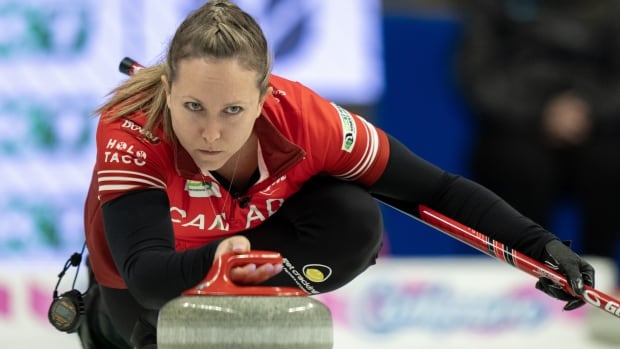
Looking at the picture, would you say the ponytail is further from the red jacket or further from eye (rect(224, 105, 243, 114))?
eye (rect(224, 105, 243, 114))

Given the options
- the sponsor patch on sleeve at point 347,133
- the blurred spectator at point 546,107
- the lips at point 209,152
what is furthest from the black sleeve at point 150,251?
the blurred spectator at point 546,107

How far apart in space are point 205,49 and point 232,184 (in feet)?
1.38

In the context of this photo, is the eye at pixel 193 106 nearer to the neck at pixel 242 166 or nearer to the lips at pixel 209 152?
the lips at pixel 209 152

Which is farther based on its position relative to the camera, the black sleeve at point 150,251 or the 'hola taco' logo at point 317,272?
the 'hola taco' logo at point 317,272

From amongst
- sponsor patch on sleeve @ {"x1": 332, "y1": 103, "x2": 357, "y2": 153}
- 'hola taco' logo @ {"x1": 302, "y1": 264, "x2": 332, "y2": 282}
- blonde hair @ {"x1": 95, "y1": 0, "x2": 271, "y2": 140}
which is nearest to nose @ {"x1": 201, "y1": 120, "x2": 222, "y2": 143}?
blonde hair @ {"x1": 95, "y1": 0, "x2": 271, "y2": 140}

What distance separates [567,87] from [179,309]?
369 centimetres

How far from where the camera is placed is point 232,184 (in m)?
2.27

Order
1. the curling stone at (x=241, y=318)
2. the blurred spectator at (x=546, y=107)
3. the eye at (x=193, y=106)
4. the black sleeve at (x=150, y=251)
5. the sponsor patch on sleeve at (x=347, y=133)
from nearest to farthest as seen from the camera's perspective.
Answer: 1. the curling stone at (x=241, y=318)
2. the black sleeve at (x=150, y=251)
3. the eye at (x=193, y=106)
4. the sponsor patch on sleeve at (x=347, y=133)
5. the blurred spectator at (x=546, y=107)

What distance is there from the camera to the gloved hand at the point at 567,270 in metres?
2.18

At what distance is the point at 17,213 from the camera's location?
14.4 feet

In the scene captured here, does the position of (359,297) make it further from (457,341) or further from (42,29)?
(42,29)

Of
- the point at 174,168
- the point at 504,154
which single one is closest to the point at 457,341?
the point at 504,154

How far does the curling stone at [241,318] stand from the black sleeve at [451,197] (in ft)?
2.39

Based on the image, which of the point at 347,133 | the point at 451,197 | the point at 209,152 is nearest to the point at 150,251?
the point at 209,152
